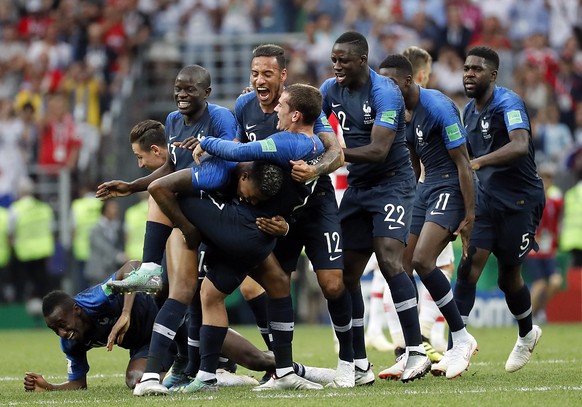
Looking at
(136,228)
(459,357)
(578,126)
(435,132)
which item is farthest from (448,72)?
(459,357)

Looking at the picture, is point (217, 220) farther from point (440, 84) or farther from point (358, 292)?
point (440, 84)

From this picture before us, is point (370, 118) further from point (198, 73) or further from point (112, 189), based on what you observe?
point (112, 189)

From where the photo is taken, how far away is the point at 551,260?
18.0 meters

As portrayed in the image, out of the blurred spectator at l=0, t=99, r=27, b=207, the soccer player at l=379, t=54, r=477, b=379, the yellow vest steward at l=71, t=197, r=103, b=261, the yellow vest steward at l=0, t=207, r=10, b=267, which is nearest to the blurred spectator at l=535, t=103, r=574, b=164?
the yellow vest steward at l=71, t=197, r=103, b=261

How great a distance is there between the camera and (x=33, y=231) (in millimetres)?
19141

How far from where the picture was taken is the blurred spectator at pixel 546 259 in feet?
58.5

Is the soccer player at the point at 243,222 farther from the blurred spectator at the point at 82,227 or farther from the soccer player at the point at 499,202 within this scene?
the blurred spectator at the point at 82,227

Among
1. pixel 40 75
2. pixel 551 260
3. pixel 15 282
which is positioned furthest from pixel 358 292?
pixel 40 75

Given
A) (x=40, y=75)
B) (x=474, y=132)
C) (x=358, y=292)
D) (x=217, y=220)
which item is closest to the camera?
(x=217, y=220)

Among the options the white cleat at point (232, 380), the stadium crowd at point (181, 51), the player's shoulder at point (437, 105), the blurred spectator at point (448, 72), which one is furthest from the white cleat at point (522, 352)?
the blurred spectator at point (448, 72)

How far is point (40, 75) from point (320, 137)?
14.4 m

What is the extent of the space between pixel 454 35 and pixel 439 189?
1162cm

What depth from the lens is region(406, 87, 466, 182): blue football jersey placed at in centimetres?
Answer: 985

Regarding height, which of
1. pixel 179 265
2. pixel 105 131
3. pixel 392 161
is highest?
pixel 105 131
